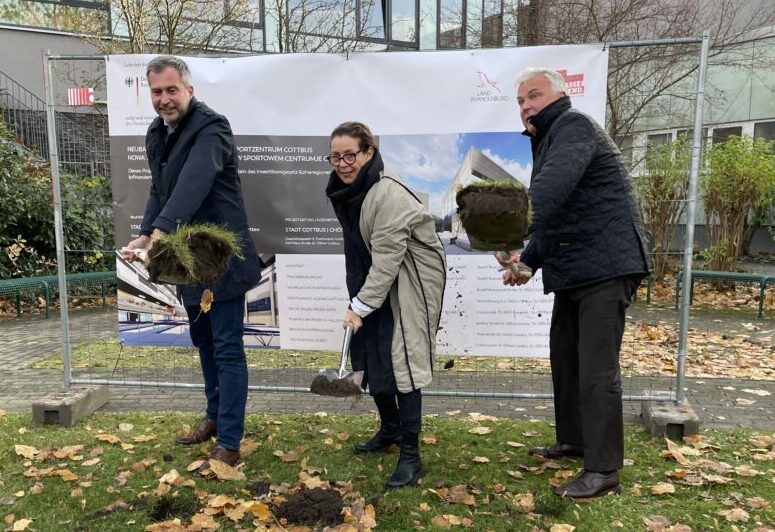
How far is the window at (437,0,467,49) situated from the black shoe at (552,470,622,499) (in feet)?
36.6

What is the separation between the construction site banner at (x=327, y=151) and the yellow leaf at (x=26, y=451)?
1.14m

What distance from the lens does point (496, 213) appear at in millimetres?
2797

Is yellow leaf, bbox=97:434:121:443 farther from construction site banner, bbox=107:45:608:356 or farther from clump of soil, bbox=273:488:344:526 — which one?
clump of soil, bbox=273:488:344:526

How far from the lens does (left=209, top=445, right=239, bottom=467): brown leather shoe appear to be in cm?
355

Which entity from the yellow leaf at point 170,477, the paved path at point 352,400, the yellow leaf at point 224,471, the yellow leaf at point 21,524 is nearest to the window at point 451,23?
the paved path at point 352,400

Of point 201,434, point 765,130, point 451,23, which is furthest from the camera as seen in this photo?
point 765,130

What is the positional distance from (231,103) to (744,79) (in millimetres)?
14191

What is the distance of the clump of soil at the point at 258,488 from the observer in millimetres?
3270

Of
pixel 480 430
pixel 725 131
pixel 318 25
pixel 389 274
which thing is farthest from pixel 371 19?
pixel 389 274

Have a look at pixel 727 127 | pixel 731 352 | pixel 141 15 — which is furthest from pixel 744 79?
pixel 141 15

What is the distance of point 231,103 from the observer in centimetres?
436

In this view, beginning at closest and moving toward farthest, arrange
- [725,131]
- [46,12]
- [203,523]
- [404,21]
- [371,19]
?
[203,523]
[46,12]
[371,19]
[725,131]
[404,21]

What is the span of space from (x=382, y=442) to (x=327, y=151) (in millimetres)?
2018

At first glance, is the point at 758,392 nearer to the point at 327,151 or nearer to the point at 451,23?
the point at 327,151
